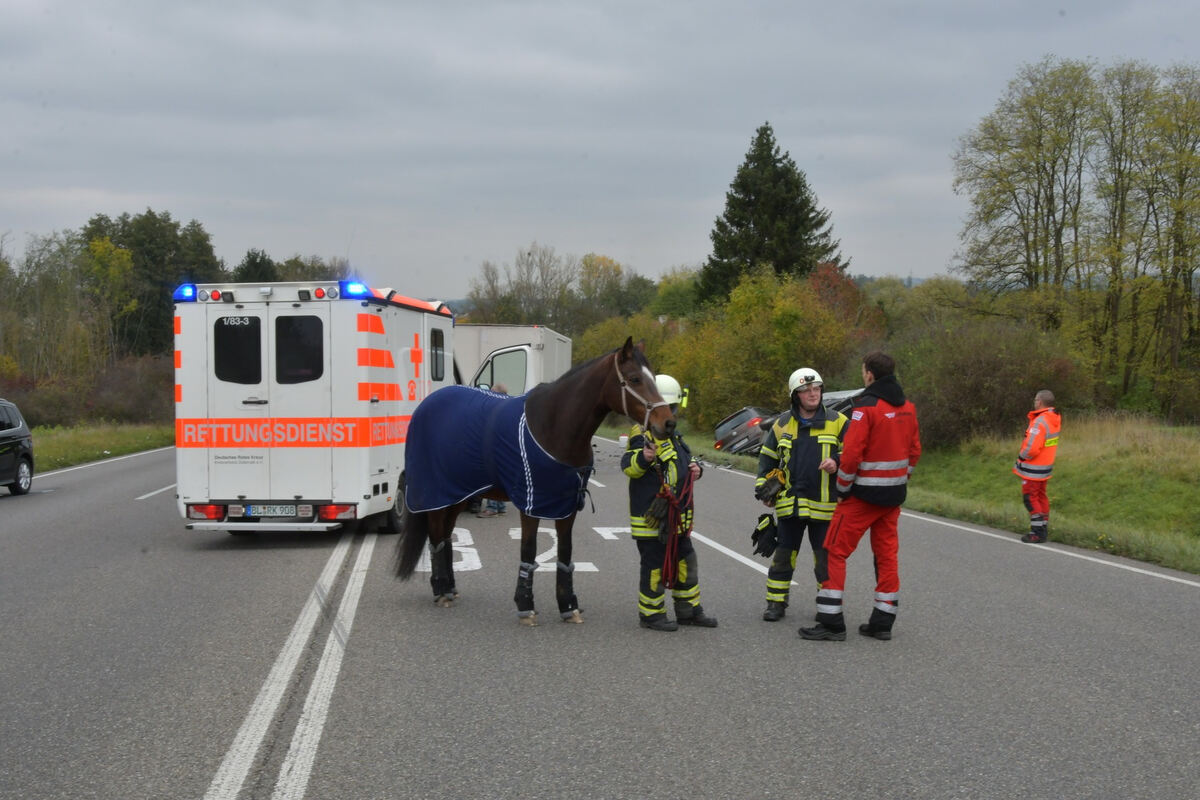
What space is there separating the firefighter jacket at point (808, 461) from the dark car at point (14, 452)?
16.0 meters

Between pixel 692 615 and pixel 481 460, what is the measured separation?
197 cm

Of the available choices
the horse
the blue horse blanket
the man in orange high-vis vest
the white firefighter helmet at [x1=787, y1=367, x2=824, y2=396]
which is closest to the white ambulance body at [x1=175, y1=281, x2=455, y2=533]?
the blue horse blanket

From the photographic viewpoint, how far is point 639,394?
22.4ft

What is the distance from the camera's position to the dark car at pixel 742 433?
2909cm

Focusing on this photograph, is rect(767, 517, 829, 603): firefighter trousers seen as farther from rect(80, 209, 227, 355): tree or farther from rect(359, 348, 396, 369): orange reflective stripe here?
rect(80, 209, 227, 355): tree

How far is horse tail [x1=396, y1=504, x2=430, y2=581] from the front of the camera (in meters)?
8.27

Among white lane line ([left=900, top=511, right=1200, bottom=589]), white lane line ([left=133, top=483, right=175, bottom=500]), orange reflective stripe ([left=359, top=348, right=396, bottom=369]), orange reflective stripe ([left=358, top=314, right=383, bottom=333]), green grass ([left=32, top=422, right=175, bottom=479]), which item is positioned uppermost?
orange reflective stripe ([left=358, top=314, right=383, bottom=333])

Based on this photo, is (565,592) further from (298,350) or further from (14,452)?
(14,452)

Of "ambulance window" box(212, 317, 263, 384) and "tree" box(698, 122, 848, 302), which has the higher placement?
"tree" box(698, 122, 848, 302)

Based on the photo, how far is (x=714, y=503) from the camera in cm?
1644

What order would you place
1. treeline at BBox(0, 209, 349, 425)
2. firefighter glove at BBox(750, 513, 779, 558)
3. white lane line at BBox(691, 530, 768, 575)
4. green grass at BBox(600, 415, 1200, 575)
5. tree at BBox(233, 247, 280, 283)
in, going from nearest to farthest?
firefighter glove at BBox(750, 513, 779, 558)
white lane line at BBox(691, 530, 768, 575)
green grass at BBox(600, 415, 1200, 575)
treeline at BBox(0, 209, 349, 425)
tree at BBox(233, 247, 280, 283)

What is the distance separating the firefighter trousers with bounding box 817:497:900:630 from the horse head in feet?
4.50

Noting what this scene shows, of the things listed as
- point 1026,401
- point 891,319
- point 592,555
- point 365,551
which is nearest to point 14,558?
point 365,551

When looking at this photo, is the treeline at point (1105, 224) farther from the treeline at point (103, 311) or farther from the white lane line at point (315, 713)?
the white lane line at point (315, 713)
